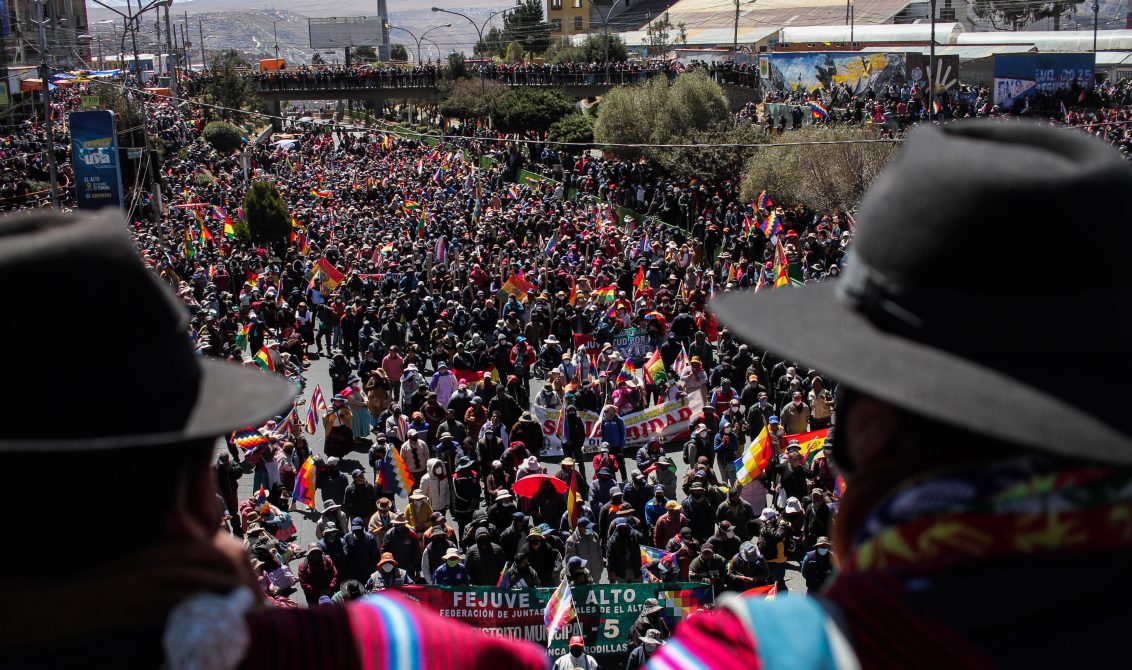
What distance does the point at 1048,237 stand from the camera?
1.43 m

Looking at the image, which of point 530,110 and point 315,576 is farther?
point 530,110

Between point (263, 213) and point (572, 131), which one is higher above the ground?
point (572, 131)

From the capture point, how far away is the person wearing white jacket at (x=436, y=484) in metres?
12.4

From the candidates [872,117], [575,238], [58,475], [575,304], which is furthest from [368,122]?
[58,475]

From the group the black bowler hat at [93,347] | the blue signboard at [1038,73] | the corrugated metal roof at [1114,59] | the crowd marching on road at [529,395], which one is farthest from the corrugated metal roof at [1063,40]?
the black bowler hat at [93,347]

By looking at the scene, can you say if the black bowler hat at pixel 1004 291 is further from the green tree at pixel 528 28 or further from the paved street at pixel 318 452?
the green tree at pixel 528 28

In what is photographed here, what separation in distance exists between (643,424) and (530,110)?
39.2 meters

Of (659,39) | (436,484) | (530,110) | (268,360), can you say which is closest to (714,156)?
(530,110)

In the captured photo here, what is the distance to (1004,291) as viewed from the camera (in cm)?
145

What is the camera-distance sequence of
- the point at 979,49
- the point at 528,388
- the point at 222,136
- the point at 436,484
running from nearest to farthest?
1. the point at 436,484
2. the point at 528,388
3. the point at 979,49
4. the point at 222,136

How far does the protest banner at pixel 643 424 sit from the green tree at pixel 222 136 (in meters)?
51.4

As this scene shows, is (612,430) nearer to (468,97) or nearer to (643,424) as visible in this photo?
(643,424)

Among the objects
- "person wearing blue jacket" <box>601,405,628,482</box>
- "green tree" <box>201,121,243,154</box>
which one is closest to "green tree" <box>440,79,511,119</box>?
"green tree" <box>201,121,243,154</box>

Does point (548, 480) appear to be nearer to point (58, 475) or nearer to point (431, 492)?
point (431, 492)
